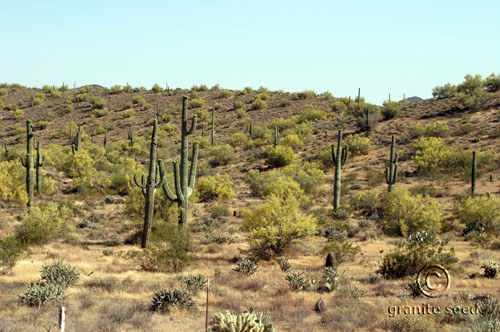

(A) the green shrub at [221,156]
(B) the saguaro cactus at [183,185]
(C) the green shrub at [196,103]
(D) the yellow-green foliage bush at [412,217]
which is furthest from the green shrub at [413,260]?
(C) the green shrub at [196,103]

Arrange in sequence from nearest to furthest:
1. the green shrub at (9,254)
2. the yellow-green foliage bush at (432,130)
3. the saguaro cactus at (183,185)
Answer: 1. the green shrub at (9,254)
2. the saguaro cactus at (183,185)
3. the yellow-green foliage bush at (432,130)

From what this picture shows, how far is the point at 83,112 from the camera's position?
69.0 m

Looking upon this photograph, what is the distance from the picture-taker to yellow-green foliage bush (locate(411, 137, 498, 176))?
34.4 meters

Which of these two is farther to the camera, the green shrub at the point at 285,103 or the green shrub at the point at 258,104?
the green shrub at the point at 285,103

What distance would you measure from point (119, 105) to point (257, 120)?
2529cm

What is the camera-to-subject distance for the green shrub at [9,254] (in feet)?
41.0

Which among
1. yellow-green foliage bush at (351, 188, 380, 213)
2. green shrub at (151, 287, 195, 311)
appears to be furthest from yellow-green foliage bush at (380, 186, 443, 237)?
green shrub at (151, 287, 195, 311)

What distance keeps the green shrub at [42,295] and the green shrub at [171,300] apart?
2157 mm

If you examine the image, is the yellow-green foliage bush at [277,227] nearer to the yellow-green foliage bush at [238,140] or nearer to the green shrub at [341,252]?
the green shrub at [341,252]

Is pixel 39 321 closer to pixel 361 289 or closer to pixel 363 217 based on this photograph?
pixel 361 289

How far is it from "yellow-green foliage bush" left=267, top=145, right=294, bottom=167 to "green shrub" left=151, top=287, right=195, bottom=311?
31838 millimetres

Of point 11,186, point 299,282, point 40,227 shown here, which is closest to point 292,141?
point 11,186

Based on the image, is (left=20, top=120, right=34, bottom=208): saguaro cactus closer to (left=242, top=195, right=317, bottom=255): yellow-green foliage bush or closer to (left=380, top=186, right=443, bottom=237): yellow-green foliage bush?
(left=242, top=195, right=317, bottom=255): yellow-green foliage bush

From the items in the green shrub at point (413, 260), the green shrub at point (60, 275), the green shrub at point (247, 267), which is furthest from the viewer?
the green shrub at point (247, 267)
